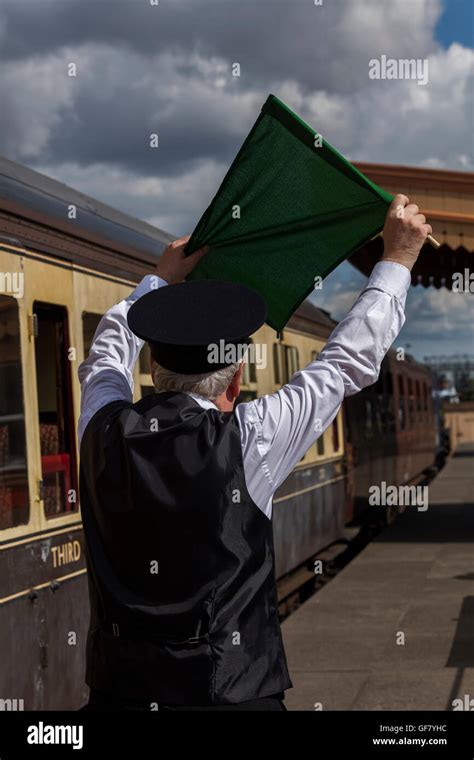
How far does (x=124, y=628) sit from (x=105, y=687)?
160 mm

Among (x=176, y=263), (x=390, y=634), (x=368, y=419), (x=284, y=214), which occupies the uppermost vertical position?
(x=284, y=214)

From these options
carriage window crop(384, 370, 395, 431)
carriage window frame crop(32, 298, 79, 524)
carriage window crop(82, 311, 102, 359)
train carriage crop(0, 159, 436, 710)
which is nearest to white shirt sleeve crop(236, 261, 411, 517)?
train carriage crop(0, 159, 436, 710)

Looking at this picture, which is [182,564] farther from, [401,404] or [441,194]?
[401,404]

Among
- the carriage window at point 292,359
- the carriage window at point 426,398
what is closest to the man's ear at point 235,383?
the carriage window at point 292,359

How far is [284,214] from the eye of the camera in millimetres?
3232

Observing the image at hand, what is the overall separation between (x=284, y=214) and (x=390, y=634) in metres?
6.69

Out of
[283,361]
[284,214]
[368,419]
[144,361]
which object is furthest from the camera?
[368,419]

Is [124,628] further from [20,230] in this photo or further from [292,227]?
[20,230]

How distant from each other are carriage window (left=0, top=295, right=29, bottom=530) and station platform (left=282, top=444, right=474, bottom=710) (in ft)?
8.30

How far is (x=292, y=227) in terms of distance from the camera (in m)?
3.24

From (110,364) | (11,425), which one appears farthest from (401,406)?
(110,364)

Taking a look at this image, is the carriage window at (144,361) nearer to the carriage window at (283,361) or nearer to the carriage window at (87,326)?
the carriage window at (87,326)

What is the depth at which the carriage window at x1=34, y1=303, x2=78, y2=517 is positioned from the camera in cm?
614

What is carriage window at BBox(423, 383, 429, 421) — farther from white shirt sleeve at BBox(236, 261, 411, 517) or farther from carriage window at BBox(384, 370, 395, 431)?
white shirt sleeve at BBox(236, 261, 411, 517)
